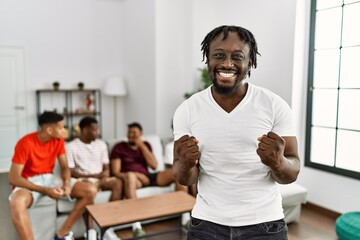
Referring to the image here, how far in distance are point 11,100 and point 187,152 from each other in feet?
16.2

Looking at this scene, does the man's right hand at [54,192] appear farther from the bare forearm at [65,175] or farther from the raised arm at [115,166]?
the raised arm at [115,166]

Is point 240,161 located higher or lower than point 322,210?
higher

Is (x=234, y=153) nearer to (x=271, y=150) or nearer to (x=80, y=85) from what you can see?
(x=271, y=150)

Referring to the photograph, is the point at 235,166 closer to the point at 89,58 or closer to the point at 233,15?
the point at 233,15

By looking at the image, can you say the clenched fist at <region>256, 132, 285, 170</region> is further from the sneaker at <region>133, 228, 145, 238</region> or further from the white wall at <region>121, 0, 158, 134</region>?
the white wall at <region>121, 0, 158, 134</region>

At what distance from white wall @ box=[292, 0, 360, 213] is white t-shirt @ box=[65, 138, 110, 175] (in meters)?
2.06

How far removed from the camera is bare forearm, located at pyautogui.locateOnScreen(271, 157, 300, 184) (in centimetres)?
101

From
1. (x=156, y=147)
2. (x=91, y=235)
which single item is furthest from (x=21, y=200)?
(x=156, y=147)

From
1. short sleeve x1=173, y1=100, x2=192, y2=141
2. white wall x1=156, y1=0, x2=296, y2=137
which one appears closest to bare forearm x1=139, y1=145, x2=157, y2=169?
white wall x1=156, y1=0, x2=296, y2=137

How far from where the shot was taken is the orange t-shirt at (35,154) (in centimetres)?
262

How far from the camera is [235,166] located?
1067mm

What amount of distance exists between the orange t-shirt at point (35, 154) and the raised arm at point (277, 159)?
217 cm

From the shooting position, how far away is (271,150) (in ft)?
3.16

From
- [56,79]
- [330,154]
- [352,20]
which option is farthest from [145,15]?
[330,154]
